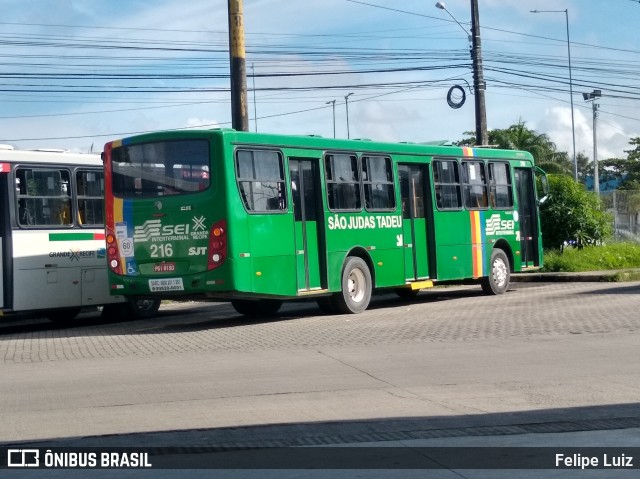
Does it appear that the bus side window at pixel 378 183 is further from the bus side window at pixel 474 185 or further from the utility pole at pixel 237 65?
the utility pole at pixel 237 65

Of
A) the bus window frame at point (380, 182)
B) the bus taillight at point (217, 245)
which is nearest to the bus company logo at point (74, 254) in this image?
the bus taillight at point (217, 245)

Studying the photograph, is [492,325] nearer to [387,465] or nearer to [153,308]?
[153,308]

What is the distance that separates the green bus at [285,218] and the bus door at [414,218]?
0.09 ft

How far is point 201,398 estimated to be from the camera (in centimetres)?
1057

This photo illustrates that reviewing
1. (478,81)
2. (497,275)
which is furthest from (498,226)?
(478,81)

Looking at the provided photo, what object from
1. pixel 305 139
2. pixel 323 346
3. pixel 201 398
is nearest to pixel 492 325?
pixel 323 346

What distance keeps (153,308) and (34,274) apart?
10.6ft

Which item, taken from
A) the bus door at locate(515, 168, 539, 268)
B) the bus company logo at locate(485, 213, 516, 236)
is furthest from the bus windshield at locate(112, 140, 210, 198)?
the bus door at locate(515, 168, 539, 268)

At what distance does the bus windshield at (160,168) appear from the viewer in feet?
54.7

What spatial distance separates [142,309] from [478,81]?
1410 cm

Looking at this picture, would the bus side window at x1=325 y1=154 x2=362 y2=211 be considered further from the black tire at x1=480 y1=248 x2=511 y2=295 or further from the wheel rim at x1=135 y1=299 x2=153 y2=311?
the black tire at x1=480 y1=248 x2=511 y2=295

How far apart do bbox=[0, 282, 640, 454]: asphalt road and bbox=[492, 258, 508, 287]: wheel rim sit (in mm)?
3599

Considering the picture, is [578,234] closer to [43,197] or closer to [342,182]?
[342,182]

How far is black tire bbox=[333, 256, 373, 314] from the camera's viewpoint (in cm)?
1886
